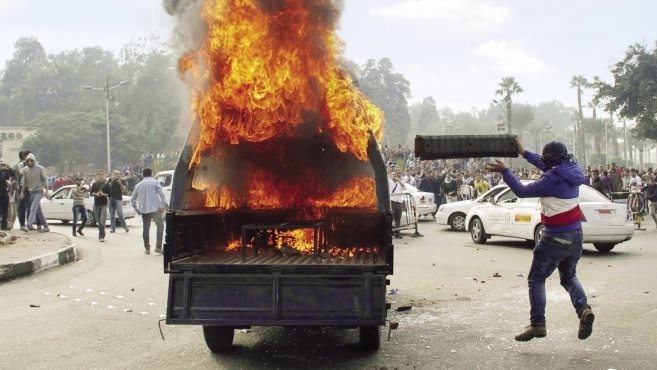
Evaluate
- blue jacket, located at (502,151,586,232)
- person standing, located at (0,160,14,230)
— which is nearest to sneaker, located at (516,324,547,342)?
blue jacket, located at (502,151,586,232)

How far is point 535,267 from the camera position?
5.67 m

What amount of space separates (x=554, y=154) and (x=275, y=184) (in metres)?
3.24

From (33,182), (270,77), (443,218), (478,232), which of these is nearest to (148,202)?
(33,182)

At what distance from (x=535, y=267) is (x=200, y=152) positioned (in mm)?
3483

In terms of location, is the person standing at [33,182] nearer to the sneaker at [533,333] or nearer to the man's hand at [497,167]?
the man's hand at [497,167]

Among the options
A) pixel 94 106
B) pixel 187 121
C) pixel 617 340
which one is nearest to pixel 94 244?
pixel 187 121

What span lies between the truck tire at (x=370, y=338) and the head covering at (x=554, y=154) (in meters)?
2.31

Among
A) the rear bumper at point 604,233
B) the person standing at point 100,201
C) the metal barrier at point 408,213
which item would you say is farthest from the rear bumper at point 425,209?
the person standing at point 100,201

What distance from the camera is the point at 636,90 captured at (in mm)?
32969

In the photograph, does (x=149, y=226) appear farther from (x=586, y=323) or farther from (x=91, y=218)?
Answer: (x=586, y=323)

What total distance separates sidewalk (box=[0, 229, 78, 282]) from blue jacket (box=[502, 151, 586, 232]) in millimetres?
8202

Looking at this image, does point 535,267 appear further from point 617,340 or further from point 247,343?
point 247,343

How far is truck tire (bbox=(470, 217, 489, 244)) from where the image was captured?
15141mm

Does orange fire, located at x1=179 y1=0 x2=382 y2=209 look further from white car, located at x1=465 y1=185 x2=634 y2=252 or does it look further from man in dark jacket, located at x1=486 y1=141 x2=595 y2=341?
white car, located at x1=465 y1=185 x2=634 y2=252
